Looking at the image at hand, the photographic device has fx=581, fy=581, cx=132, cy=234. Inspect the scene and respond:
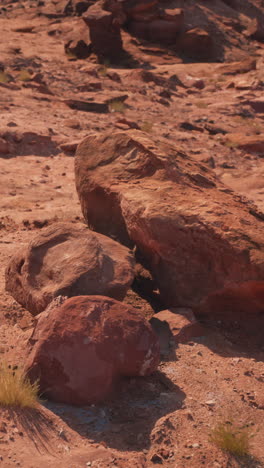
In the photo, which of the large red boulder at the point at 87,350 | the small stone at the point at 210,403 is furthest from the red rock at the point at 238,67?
the small stone at the point at 210,403

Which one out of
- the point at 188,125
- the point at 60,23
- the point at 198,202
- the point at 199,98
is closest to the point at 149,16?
the point at 60,23

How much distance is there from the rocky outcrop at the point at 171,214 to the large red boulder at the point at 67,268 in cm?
35

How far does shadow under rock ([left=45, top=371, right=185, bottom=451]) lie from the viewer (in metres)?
2.92

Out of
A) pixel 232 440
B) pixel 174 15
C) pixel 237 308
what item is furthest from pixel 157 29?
pixel 232 440

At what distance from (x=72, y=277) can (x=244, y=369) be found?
123cm

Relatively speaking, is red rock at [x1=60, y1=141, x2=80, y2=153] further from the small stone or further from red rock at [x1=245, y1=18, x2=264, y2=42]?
red rock at [x1=245, y1=18, x2=264, y2=42]

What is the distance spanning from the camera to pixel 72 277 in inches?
146

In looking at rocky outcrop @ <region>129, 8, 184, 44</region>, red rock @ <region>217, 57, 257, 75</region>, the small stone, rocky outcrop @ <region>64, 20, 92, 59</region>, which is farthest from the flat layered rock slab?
rocky outcrop @ <region>129, 8, 184, 44</region>

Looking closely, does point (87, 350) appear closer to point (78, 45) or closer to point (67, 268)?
point (67, 268)

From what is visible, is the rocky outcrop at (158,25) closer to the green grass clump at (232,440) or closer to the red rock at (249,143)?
the red rock at (249,143)

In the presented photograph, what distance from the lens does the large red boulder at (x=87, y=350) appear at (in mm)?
3117

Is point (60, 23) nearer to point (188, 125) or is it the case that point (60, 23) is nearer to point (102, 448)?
point (188, 125)

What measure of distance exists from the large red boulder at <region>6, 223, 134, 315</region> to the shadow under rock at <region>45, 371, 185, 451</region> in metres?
0.70

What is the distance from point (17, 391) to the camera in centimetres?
294
